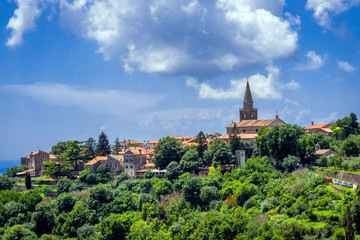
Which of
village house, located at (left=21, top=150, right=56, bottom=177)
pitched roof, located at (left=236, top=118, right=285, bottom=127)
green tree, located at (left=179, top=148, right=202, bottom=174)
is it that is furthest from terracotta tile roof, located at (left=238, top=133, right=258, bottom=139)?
village house, located at (left=21, top=150, right=56, bottom=177)

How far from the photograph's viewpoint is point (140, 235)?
41781 millimetres

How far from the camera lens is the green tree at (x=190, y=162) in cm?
5804

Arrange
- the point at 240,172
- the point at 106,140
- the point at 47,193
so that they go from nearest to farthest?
the point at 240,172 < the point at 47,193 < the point at 106,140

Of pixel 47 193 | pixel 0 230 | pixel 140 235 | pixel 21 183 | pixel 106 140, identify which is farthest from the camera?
pixel 106 140

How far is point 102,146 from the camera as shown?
74125mm

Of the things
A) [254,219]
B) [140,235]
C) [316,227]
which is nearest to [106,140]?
[140,235]

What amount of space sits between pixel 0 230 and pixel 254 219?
31034mm

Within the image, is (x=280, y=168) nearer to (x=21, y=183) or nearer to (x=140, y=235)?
(x=140, y=235)

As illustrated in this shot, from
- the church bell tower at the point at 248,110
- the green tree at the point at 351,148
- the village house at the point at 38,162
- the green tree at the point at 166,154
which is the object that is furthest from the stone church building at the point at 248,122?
the village house at the point at 38,162

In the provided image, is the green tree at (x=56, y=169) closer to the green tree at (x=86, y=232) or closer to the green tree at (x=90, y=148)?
the green tree at (x=90, y=148)

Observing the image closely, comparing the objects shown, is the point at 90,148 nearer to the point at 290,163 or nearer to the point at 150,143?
the point at 150,143

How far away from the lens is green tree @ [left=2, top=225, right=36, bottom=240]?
45.0 m

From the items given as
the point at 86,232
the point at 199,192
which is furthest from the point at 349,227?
the point at 86,232

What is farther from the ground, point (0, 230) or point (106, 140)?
point (106, 140)
